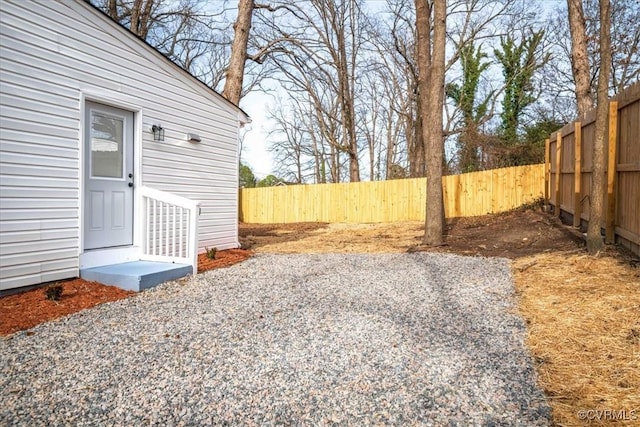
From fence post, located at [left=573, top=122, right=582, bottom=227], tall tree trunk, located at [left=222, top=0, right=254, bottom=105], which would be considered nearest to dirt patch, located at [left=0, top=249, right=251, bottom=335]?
tall tree trunk, located at [left=222, top=0, right=254, bottom=105]

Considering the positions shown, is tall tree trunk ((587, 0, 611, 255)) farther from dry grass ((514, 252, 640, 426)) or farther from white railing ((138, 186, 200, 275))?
white railing ((138, 186, 200, 275))

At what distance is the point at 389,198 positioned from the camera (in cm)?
1311

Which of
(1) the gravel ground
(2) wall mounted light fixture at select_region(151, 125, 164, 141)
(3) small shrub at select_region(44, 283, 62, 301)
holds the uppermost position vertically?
(2) wall mounted light fixture at select_region(151, 125, 164, 141)

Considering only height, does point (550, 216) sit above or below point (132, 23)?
below

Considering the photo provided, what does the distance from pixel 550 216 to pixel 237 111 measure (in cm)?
673

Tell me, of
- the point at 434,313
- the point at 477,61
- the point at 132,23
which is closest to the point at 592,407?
the point at 434,313

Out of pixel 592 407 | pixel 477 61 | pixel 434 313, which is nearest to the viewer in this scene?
pixel 592 407

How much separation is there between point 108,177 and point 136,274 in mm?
1386

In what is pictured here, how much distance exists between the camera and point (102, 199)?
15.1ft

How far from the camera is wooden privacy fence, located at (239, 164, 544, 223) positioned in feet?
34.2

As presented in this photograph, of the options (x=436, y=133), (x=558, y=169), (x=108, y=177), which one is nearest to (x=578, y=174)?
(x=558, y=169)

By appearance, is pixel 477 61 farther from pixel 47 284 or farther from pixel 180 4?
pixel 47 284
